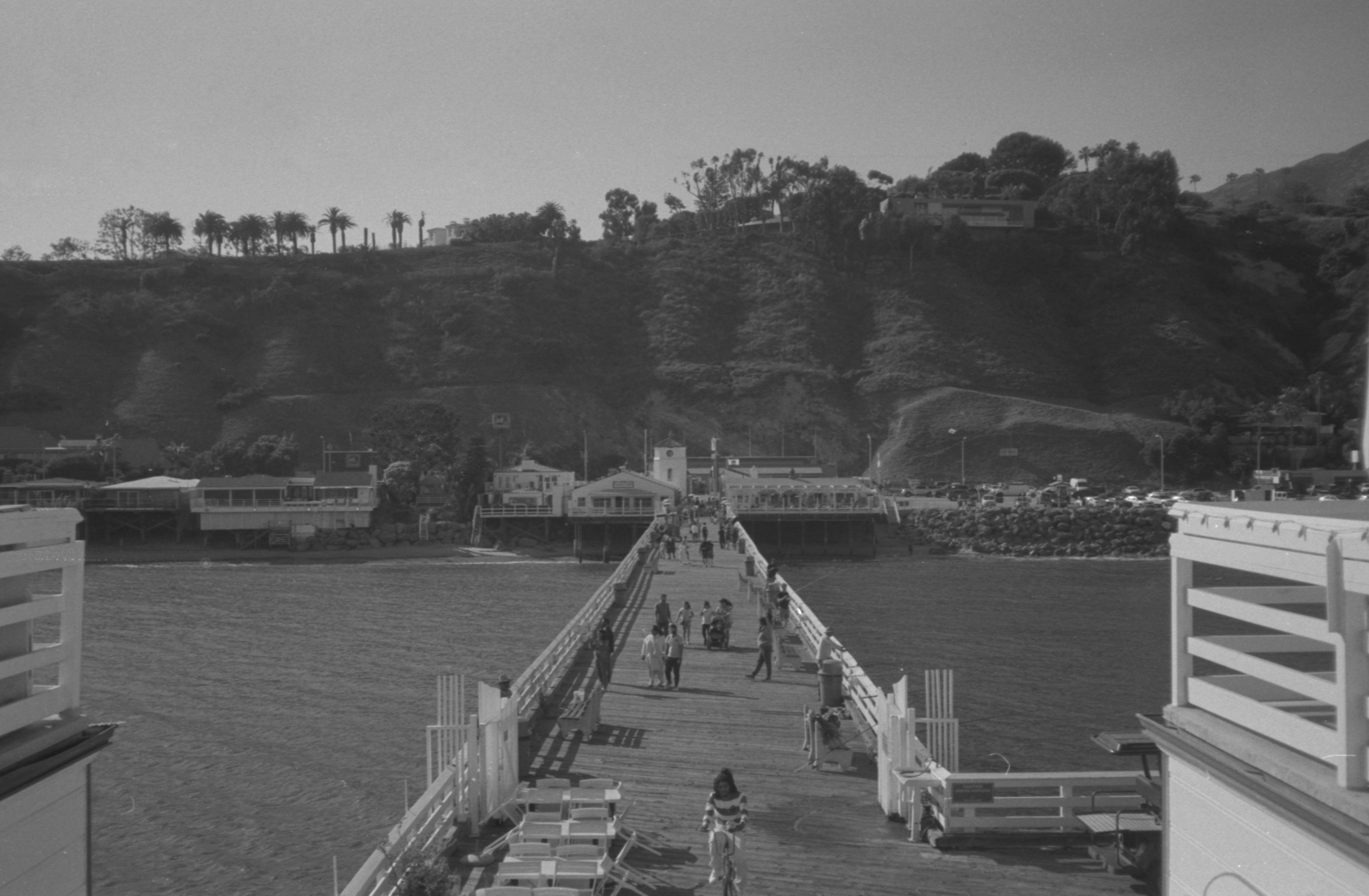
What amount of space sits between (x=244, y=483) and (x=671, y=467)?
85.6ft

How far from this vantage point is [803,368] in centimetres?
10119

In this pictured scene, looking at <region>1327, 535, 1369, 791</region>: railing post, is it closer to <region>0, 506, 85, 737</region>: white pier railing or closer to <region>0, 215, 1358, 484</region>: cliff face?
<region>0, 506, 85, 737</region>: white pier railing

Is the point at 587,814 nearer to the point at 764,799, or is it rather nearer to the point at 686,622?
the point at 764,799

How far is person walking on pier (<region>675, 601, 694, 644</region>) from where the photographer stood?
72.0 feet

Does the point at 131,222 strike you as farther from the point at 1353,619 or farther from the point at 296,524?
the point at 1353,619

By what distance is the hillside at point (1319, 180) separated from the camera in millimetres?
60094

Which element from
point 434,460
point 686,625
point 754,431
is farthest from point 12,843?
point 754,431

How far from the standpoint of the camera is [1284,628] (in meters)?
4.36

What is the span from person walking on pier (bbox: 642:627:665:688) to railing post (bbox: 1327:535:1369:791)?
13812mm

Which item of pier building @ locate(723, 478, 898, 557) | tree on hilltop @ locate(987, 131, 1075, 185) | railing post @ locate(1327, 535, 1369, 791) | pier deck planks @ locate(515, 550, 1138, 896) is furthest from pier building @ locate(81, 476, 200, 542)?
tree on hilltop @ locate(987, 131, 1075, 185)

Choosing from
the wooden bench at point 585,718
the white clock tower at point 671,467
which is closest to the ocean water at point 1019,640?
the wooden bench at point 585,718

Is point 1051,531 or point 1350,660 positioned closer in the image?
point 1350,660

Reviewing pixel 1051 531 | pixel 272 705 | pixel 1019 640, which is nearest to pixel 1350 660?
pixel 272 705

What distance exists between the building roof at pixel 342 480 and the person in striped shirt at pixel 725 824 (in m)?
60.5
